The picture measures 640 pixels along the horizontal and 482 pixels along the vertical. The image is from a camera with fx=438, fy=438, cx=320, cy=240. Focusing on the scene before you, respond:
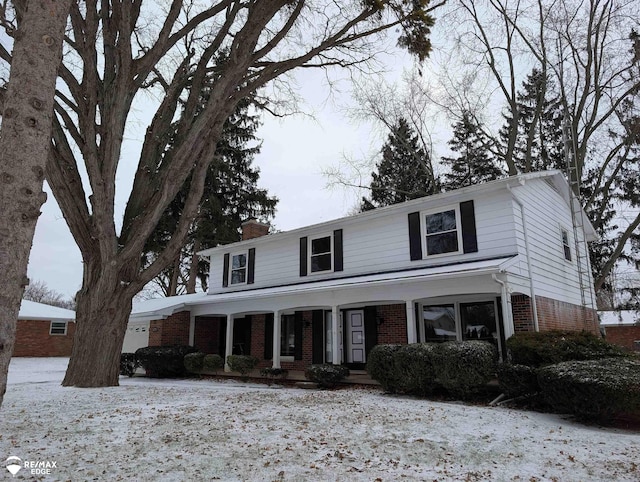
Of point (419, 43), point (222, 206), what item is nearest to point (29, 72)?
point (419, 43)

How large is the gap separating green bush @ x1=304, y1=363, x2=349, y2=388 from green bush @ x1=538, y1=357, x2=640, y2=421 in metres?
5.19

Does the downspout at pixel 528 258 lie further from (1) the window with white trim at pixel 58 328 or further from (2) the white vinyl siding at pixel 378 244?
(1) the window with white trim at pixel 58 328

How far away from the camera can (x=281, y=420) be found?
6.42m

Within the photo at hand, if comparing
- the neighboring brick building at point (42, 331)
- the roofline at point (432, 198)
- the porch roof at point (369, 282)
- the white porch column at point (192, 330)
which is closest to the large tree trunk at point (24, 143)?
the porch roof at point (369, 282)

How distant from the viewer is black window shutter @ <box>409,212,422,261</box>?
12.1 m

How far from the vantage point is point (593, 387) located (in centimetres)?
658

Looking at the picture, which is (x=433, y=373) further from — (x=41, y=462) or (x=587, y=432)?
(x=41, y=462)

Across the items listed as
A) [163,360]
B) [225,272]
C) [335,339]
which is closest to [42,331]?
[225,272]

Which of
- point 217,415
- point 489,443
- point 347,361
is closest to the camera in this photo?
point 489,443

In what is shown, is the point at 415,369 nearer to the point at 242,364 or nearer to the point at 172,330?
the point at 242,364

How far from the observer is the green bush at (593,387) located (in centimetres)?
643

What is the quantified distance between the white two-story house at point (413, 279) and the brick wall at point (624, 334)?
10357 millimetres

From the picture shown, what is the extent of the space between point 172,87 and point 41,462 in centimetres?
999

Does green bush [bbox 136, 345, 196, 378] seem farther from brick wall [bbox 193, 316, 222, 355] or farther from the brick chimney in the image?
the brick chimney
